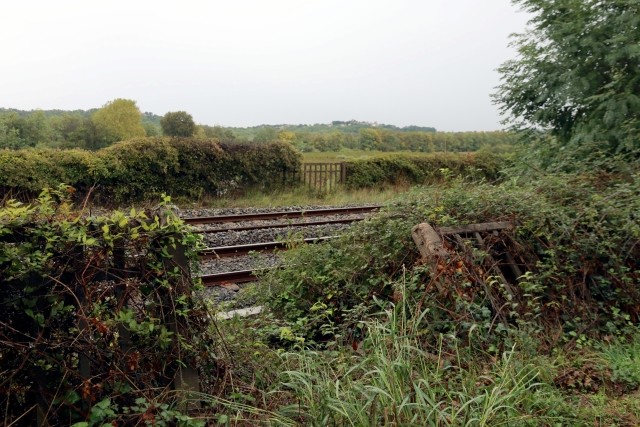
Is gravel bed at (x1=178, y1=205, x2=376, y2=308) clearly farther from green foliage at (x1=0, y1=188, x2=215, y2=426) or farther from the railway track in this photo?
green foliage at (x1=0, y1=188, x2=215, y2=426)

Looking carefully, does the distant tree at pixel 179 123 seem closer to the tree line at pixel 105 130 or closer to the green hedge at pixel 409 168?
the tree line at pixel 105 130

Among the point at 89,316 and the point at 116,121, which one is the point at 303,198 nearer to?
the point at 89,316

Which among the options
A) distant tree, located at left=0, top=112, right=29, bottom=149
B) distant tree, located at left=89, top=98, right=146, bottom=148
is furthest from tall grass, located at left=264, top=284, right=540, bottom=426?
distant tree, located at left=89, top=98, right=146, bottom=148

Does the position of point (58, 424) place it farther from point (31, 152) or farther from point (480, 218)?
point (31, 152)

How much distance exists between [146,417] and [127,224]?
3.61 ft

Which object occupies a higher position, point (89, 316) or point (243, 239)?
point (89, 316)

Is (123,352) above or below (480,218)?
below

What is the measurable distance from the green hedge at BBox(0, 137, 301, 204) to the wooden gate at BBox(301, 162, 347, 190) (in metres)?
0.74

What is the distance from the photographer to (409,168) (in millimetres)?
22047

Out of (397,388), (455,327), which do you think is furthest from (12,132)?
(397,388)

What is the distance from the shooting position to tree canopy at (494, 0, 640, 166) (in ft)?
30.7

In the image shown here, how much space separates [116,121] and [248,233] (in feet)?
78.8

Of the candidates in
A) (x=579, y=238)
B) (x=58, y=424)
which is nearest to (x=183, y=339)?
(x=58, y=424)

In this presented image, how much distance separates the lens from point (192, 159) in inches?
647
